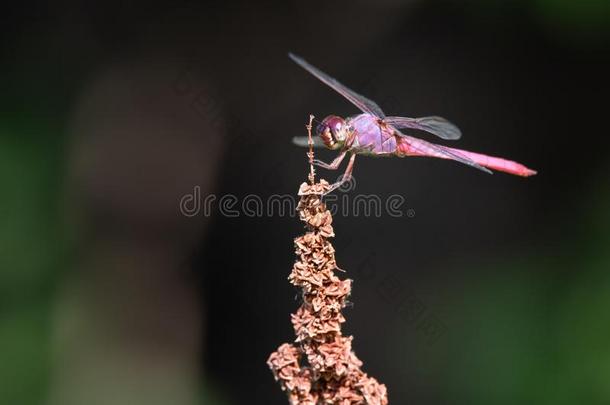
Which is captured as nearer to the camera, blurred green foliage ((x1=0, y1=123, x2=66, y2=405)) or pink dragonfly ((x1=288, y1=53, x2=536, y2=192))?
pink dragonfly ((x1=288, y1=53, x2=536, y2=192))

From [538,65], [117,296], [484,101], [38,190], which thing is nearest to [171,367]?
[117,296]

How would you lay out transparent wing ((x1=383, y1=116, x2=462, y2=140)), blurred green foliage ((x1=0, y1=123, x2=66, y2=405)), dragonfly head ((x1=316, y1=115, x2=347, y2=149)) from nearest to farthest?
dragonfly head ((x1=316, y1=115, x2=347, y2=149)), transparent wing ((x1=383, y1=116, x2=462, y2=140)), blurred green foliage ((x1=0, y1=123, x2=66, y2=405))

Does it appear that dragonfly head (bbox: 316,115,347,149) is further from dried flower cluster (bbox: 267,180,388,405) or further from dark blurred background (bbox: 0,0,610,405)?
dark blurred background (bbox: 0,0,610,405)

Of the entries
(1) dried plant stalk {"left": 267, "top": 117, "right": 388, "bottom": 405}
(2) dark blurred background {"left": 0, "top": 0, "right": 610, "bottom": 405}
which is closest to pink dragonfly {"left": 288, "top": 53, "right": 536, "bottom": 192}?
(1) dried plant stalk {"left": 267, "top": 117, "right": 388, "bottom": 405}

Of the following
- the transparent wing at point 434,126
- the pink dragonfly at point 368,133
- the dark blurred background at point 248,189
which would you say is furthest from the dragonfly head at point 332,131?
the dark blurred background at point 248,189

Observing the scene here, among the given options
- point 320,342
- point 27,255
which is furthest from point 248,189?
point 320,342

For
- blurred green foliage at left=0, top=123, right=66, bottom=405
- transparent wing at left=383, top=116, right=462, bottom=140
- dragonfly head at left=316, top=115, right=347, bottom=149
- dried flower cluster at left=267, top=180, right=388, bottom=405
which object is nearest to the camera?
dried flower cluster at left=267, top=180, right=388, bottom=405

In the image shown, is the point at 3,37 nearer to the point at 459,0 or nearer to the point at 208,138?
the point at 208,138

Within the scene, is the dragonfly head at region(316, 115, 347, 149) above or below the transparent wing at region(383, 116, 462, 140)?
below

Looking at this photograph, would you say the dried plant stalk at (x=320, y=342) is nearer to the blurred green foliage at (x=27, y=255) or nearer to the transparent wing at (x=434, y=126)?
the transparent wing at (x=434, y=126)
